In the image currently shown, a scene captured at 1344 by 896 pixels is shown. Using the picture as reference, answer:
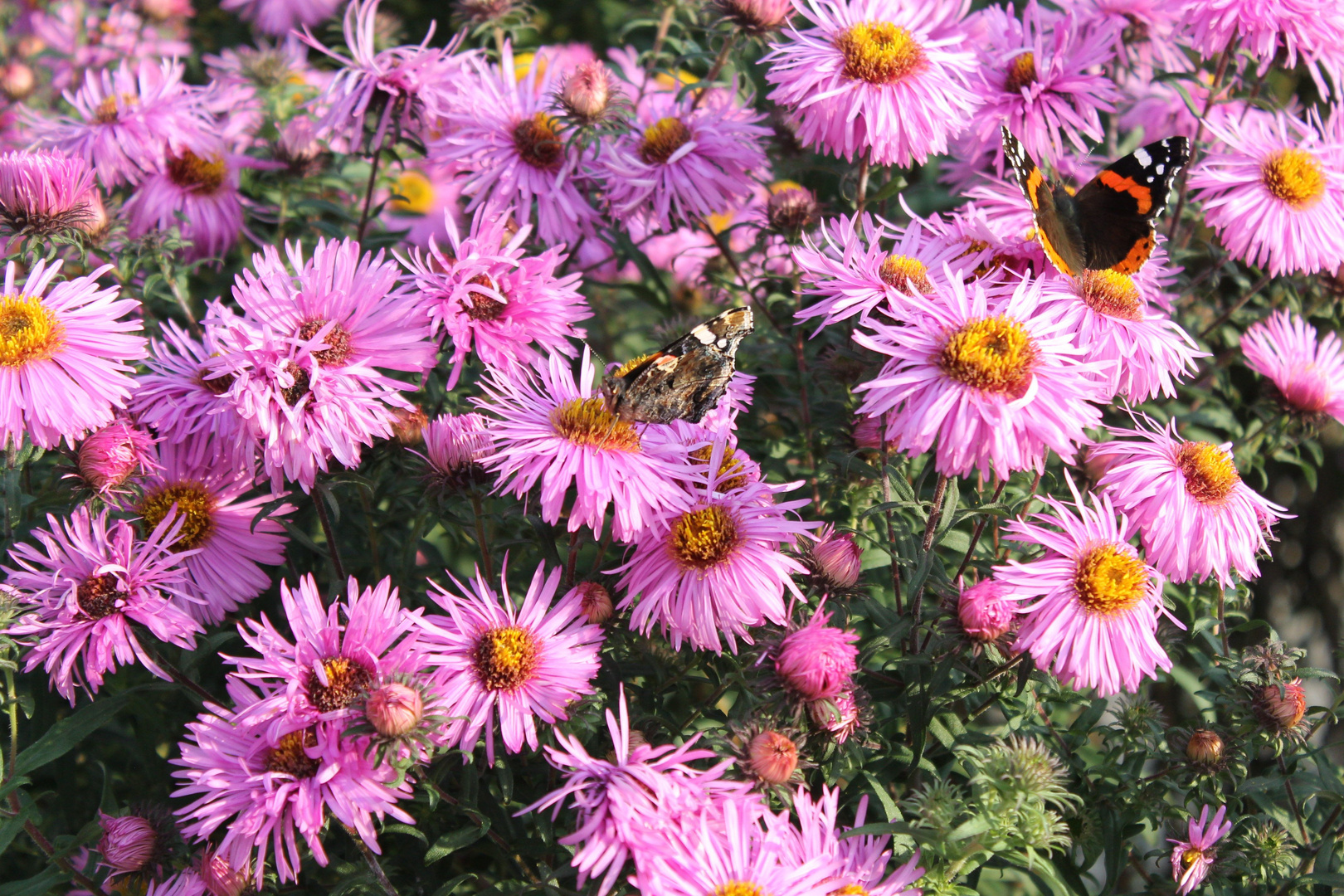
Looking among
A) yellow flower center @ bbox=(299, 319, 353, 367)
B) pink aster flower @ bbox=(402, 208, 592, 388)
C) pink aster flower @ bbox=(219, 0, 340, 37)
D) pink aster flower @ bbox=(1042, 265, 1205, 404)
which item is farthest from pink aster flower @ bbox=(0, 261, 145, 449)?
pink aster flower @ bbox=(219, 0, 340, 37)

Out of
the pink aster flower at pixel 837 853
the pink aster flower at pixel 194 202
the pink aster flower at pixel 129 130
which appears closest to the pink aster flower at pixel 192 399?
the pink aster flower at pixel 194 202

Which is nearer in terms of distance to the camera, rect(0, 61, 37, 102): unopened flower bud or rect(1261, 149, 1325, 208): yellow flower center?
rect(1261, 149, 1325, 208): yellow flower center

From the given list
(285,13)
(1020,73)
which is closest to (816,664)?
(1020,73)

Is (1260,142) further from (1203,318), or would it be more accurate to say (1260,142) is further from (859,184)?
(859,184)

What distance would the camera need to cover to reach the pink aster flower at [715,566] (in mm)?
1727

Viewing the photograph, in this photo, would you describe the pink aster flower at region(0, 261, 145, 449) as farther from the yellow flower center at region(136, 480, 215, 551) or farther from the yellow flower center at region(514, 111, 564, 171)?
the yellow flower center at region(514, 111, 564, 171)

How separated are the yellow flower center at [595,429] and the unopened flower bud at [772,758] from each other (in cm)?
57

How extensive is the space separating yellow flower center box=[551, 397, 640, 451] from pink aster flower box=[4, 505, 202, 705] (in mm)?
734

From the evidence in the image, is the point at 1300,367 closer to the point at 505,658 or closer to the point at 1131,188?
the point at 1131,188

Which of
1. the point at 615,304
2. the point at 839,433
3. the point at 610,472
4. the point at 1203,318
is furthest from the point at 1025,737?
the point at 615,304

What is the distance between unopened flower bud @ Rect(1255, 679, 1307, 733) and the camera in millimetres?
1852

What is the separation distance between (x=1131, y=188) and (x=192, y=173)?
2.31 metres

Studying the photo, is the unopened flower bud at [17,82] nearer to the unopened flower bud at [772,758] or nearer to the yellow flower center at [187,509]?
the yellow flower center at [187,509]

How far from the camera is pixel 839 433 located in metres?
2.22
